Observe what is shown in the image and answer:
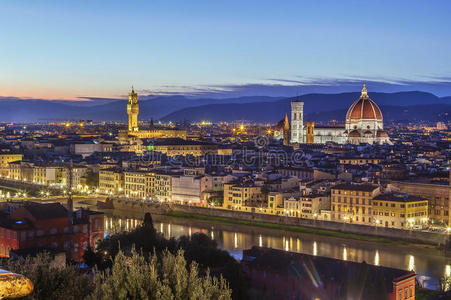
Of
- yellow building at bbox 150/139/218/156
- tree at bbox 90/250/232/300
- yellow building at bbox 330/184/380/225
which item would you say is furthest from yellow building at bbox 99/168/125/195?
tree at bbox 90/250/232/300

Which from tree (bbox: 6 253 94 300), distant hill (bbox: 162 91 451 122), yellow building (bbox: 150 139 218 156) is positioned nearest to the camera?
tree (bbox: 6 253 94 300)

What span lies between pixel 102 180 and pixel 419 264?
16.8 meters

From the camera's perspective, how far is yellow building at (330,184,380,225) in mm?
18188

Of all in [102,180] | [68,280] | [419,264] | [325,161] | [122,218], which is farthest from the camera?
[325,161]

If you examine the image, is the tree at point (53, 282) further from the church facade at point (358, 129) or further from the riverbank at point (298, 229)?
the church facade at point (358, 129)

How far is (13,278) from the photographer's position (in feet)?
7.14

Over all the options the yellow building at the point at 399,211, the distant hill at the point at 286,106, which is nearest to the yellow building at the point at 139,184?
the yellow building at the point at 399,211

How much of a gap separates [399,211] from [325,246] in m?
2.71

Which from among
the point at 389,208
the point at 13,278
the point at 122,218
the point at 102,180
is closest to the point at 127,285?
the point at 13,278

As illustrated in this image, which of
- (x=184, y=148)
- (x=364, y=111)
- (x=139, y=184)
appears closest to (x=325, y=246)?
(x=139, y=184)

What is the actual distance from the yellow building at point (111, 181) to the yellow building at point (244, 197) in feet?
22.4

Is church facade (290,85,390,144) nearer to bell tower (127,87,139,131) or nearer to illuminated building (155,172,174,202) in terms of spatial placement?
bell tower (127,87,139,131)

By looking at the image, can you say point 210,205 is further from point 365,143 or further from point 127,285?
point 365,143

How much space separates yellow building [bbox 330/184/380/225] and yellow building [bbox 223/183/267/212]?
2536 millimetres
